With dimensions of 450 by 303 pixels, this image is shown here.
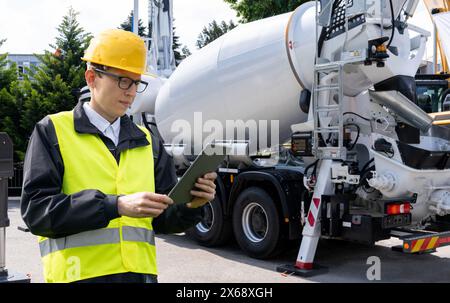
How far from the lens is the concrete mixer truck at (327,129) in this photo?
5.97m

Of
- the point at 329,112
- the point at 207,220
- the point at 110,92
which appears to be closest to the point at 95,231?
the point at 110,92

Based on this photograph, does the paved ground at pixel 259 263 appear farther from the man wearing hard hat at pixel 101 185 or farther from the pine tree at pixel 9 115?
the pine tree at pixel 9 115

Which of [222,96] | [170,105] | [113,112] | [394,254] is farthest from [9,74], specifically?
[113,112]

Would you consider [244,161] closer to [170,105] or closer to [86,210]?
[170,105]

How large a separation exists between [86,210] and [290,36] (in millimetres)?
5227

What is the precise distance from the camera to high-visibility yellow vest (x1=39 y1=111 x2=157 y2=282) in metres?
2.11

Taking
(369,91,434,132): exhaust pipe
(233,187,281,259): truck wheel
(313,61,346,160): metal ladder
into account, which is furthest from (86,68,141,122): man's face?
(233,187,281,259): truck wheel

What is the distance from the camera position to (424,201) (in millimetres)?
6176

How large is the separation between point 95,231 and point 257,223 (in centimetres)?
543

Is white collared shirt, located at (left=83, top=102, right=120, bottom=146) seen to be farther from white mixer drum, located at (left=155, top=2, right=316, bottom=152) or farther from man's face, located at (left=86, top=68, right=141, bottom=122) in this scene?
white mixer drum, located at (left=155, top=2, right=316, bottom=152)

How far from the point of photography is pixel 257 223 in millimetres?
7434

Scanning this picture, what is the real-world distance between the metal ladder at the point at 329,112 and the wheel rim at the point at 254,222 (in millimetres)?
1475

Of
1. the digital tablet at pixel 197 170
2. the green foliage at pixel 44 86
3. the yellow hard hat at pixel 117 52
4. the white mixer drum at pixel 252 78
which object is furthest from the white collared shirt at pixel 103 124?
the green foliage at pixel 44 86

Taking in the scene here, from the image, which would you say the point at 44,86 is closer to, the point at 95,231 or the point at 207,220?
the point at 207,220
